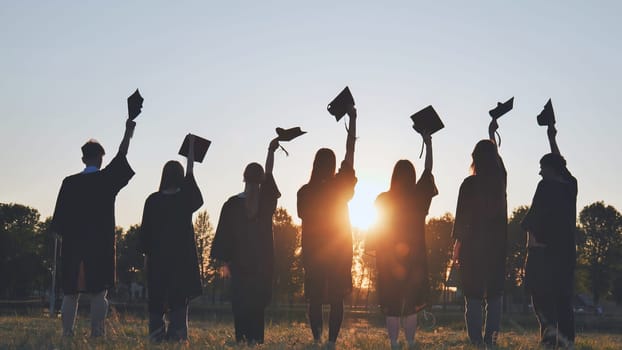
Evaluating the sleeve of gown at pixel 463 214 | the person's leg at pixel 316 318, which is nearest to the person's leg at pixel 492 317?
the sleeve of gown at pixel 463 214

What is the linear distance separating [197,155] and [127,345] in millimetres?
3445

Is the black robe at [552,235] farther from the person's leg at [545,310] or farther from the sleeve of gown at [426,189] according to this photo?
the sleeve of gown at [426,189]

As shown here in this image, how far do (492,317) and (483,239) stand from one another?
939 millimetres

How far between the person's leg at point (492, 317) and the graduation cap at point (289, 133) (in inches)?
121

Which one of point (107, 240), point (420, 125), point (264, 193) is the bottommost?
point (107, 240)

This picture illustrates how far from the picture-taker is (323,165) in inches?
362

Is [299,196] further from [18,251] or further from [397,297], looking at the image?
[18,251]

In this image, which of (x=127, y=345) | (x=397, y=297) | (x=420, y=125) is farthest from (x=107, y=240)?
(x=420, y=125)

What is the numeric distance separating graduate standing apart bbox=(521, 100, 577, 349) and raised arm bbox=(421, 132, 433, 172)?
139 cm

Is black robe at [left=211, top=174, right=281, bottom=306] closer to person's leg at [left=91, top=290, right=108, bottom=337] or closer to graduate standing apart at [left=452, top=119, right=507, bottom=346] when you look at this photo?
person's leg at [left=91, top=290, right=108, bottom=337]

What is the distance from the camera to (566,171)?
945cm

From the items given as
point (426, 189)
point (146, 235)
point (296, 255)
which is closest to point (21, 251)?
point (296, 255)

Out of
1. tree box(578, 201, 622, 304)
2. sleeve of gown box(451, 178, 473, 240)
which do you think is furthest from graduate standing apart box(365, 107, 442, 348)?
tree box(578, 201, 622, 304)

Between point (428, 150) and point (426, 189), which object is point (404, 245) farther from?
point (428, 150)
